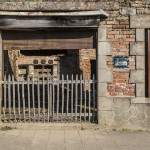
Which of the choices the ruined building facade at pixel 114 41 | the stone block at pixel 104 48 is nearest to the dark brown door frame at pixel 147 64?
the ruined building facade at pixel 114 41

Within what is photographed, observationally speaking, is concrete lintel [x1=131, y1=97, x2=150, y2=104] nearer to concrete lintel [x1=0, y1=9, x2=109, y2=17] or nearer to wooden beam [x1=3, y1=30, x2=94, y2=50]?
wooden beam [x1=3, y1=30, x2=94, y2=50]

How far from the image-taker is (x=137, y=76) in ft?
38.1

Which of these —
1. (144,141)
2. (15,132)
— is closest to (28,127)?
(15,132)

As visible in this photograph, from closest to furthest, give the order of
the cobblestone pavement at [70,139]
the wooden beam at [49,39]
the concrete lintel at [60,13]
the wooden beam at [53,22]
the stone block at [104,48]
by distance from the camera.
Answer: the cobblestone pavement at [70,139] < the concrete lintel at [60,13] < the wooden beam at [53,22] < the stone block at [104,48] < the wooden beam at [49,39]

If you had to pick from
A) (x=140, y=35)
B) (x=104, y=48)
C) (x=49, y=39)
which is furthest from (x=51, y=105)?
(x=140, y=35)

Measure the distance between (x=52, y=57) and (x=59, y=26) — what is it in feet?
26.6

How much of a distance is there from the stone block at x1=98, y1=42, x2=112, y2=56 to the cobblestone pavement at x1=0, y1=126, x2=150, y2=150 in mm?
1985

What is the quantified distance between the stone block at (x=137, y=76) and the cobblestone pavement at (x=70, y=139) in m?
1.33

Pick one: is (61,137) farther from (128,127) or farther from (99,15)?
(99,15)

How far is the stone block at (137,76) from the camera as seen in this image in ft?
38.1

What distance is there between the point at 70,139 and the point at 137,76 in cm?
260

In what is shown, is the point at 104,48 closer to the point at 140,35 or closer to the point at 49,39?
the point at 140,35

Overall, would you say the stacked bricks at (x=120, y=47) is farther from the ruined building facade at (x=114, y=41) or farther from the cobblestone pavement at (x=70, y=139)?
the cobblestone pavement at (x=70, y=139)

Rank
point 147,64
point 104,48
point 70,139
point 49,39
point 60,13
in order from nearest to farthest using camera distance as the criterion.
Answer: point 70,139 < point 60,13 < point 104,48 < point 147,64 < point 49,39
